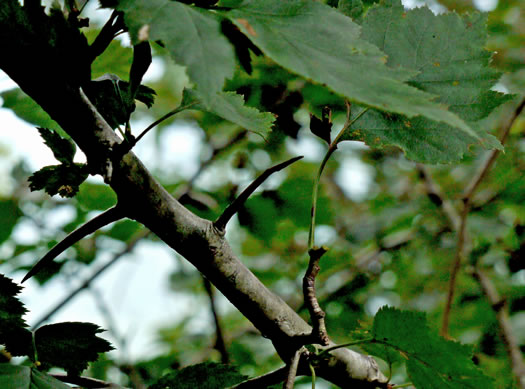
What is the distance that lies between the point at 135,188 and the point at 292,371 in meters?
0.19

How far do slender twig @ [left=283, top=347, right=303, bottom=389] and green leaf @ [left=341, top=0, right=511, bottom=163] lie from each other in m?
0.23

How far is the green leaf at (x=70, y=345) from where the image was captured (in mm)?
517

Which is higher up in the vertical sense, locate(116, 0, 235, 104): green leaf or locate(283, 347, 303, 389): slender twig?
locate(116, 0, 235, 104): green leaf

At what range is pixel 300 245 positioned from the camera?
1.94 meters

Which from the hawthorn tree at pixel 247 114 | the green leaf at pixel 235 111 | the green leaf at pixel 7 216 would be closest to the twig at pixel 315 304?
the hawthorn tree at pixel 247 114

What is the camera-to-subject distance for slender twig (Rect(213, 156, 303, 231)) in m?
0.43

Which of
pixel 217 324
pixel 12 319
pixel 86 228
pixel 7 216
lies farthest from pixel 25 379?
pixel 7 216

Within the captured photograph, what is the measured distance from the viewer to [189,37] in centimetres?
36

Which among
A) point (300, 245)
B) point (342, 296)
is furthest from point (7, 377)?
point (300, 245)

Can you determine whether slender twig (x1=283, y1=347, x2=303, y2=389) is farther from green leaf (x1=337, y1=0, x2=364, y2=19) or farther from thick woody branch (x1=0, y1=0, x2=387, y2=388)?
green leaf (x1=337, y1=0, x2=364, y2=19)

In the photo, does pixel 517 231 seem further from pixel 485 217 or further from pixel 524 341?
pixel 524 341

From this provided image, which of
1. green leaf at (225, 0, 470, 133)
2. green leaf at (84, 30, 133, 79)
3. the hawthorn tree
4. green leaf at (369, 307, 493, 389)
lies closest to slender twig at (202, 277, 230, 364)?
the hawthorn tree

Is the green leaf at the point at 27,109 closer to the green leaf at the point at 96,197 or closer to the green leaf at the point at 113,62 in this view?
the green leaf at the point at 113,62

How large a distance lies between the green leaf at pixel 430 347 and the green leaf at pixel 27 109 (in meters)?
0.43
